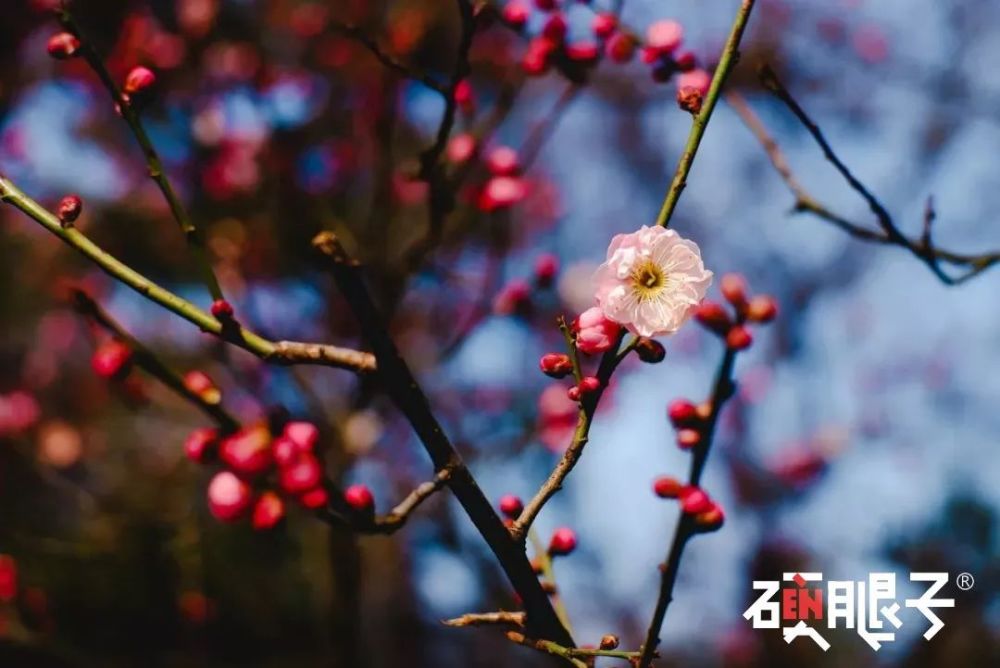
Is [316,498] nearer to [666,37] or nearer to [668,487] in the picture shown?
[668,487]

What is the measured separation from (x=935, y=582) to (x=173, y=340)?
204 inches

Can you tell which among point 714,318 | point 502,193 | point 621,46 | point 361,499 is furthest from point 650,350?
point 502,193

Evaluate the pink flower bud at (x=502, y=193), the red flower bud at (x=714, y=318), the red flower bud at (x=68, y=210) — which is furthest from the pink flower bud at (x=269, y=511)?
the pink flower bud at (x=502, y=193)

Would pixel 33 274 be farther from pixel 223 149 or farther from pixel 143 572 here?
pixel 143 572

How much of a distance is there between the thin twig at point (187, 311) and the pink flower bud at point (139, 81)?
0.81 ft

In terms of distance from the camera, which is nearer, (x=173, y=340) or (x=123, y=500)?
(x=123, y=500)

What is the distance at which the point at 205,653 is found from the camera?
3.79 meters

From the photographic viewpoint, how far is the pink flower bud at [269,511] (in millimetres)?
1504

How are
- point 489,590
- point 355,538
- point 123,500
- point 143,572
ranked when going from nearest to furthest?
point 355,538 → point 489,590 → point 143,572 → point 123,500

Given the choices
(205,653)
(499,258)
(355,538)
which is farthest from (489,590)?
(205,653)

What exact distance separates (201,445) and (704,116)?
3.38ft

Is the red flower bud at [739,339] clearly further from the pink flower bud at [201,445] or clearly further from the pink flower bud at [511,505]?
the pink flower bud at [201,445]

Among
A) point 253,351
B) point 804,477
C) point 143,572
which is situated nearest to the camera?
point 253,351

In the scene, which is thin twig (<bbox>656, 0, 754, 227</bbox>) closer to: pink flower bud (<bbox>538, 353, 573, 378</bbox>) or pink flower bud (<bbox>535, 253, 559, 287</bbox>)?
pink flower bud (<bbox>538, 353, 573, 378</bbox>)
